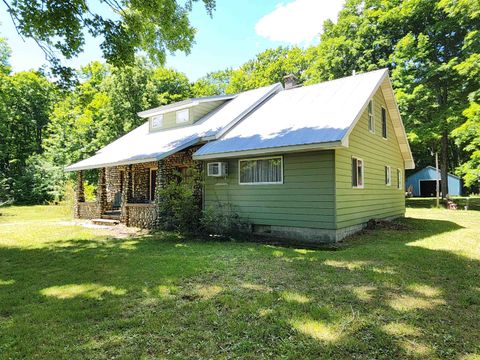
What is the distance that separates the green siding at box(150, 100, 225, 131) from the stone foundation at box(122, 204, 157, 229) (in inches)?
179

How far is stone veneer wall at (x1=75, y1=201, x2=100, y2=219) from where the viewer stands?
1518 cm

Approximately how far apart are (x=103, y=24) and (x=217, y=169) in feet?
18.5

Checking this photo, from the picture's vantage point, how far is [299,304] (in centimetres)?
420

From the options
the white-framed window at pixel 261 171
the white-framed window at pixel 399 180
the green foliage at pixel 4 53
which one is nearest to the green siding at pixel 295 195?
the white-framed window at pixel 261 171

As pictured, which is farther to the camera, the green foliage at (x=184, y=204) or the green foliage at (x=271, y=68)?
the green foliage at (x=271, y=68)

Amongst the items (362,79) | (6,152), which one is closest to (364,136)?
(362,79)

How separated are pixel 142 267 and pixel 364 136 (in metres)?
8.64

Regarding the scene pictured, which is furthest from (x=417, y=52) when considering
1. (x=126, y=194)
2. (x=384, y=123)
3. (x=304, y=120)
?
(x=126, y=194)

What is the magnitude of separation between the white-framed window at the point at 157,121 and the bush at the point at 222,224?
7473 mm

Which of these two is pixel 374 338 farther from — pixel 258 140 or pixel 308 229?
pixel 258 140

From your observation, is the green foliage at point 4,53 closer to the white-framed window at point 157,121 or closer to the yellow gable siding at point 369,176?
the white-framed window at point 157,121

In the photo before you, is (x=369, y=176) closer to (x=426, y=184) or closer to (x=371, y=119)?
(x=371, y=119)

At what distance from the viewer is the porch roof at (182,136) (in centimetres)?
1155

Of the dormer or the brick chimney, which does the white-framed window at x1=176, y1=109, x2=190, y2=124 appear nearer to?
the dormer
